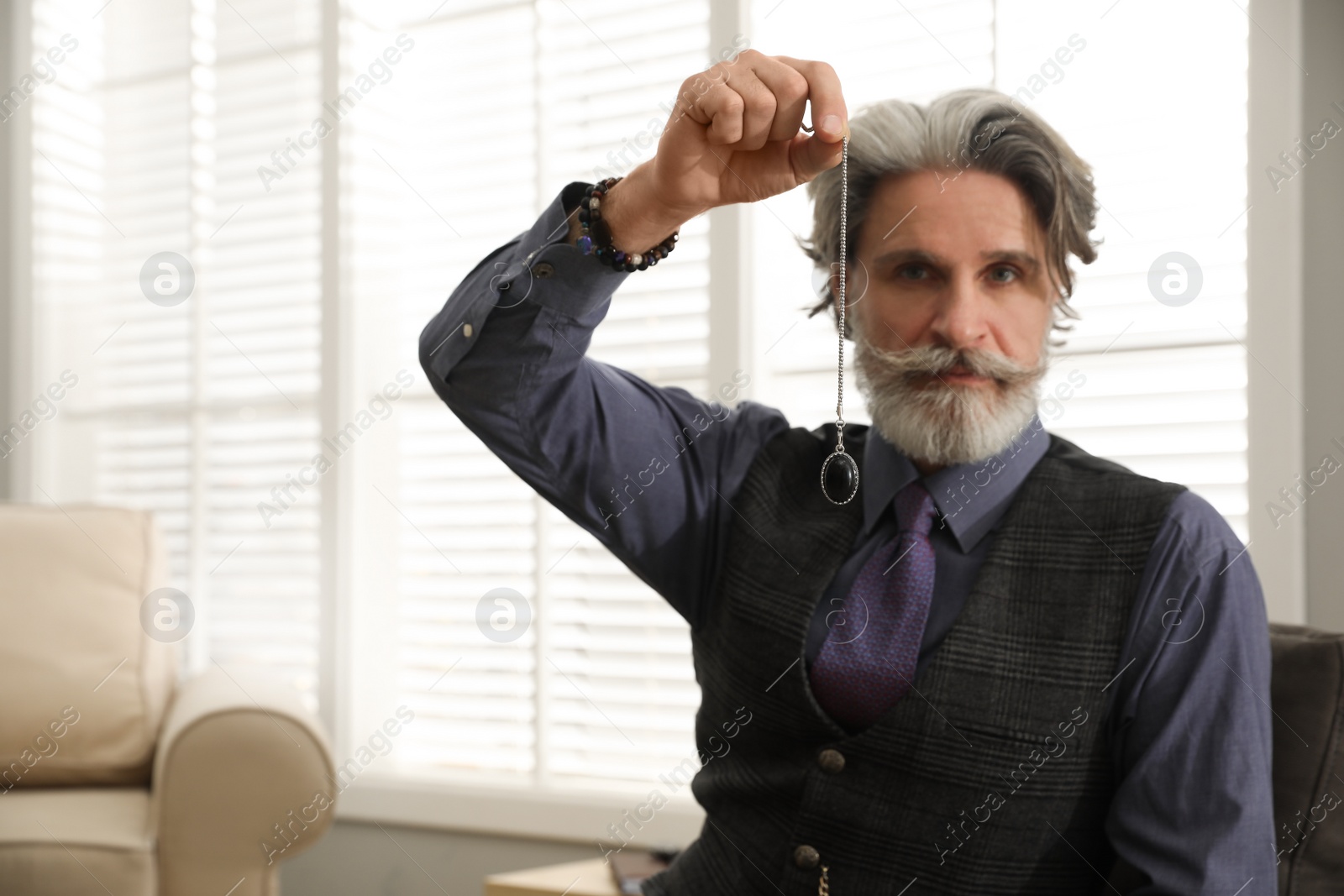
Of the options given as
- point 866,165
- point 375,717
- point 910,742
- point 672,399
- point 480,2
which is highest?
point 480,2

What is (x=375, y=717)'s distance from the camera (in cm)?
251

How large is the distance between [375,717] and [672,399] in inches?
62.2

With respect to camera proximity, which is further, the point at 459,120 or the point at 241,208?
the point at 241,208

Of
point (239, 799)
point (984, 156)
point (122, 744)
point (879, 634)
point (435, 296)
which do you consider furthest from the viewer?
point (435, 296)

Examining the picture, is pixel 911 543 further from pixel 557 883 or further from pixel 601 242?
pixel 557 883

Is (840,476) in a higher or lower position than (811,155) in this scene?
lower

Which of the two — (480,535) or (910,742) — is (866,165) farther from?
(480,535)

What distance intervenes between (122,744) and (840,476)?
5.85 ft

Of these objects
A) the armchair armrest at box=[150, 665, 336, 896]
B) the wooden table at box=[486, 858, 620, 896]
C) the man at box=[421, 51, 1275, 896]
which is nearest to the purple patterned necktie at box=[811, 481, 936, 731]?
the man at box=[421, 51, 1275, 896]

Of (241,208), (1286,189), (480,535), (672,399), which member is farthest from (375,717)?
(1286,189)

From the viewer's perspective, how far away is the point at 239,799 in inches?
71.6

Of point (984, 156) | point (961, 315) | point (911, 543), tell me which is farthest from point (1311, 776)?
point (984, 156)

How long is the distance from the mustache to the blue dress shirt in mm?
81

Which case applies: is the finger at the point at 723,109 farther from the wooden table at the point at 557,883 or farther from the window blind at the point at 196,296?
the window blind at the point at 196,296
